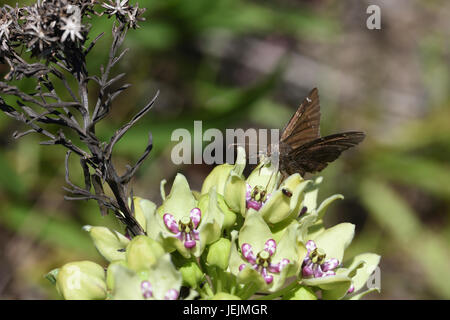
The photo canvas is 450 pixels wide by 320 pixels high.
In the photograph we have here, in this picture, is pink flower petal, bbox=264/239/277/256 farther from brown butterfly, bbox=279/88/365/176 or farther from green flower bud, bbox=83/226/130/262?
green flower bud, bbox=83/226/130/262

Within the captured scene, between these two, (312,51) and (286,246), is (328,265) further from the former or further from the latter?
(312,51)

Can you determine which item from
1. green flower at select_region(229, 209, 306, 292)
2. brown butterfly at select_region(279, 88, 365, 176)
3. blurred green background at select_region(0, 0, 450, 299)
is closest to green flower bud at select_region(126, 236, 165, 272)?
green flower at select_region(229, 209, 306, 292)

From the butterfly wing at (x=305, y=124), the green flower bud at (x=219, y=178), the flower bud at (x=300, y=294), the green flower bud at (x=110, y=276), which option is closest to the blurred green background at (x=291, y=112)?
the butterfly wing at (x=305, y=124)

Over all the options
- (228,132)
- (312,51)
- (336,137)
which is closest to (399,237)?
(228,132)

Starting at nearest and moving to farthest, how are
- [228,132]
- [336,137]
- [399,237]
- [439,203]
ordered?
1. [336,137]
2. [228,132]
3. [399,237]
4. [439,203]

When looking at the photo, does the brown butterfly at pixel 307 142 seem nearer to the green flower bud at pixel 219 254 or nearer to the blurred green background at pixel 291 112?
the green flower bud at pixel 219 254
